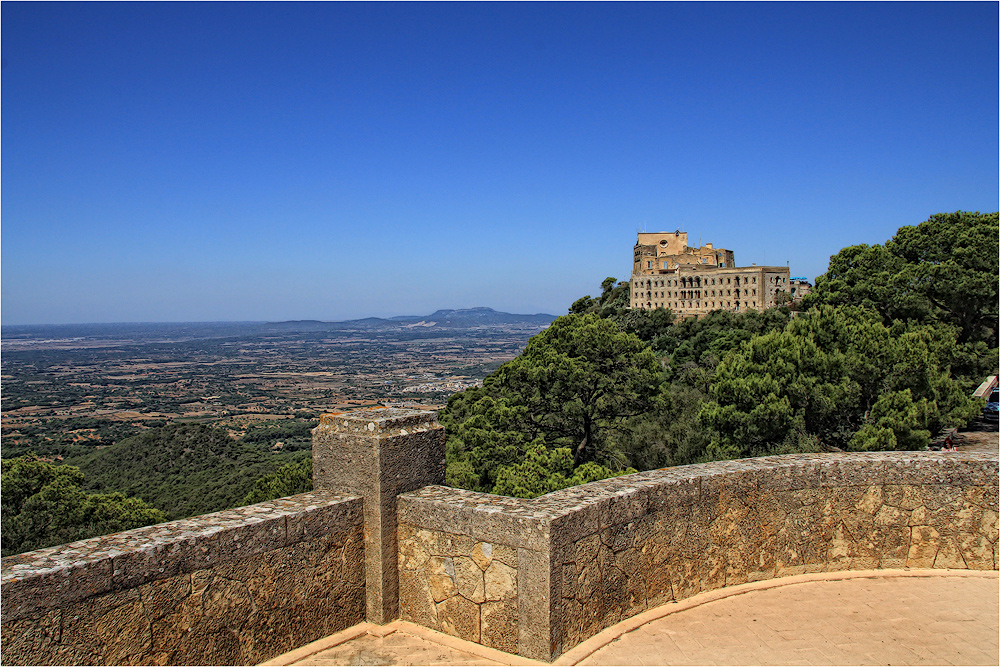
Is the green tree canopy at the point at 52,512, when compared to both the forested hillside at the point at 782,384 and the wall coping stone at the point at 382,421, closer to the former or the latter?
the forested hillside at the point at 782,384

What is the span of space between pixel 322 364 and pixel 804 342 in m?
123

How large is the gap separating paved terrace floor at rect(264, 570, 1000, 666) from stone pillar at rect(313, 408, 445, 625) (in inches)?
10.6

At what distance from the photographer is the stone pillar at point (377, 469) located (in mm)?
4039

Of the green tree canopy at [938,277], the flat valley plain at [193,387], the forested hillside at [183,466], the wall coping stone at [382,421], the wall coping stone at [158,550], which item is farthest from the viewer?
the flat valley plain at [193,387]

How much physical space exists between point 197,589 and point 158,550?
0.30 m

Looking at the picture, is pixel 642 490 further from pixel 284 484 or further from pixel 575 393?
pixel 284 484

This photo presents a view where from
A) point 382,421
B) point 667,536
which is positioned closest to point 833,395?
point 667,536

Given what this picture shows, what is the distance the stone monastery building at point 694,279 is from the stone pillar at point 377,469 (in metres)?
66.6

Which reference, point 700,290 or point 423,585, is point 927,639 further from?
point 700,290

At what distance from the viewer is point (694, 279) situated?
72375 millimetres

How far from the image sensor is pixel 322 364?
130 m

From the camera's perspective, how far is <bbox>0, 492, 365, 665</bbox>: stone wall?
286cm

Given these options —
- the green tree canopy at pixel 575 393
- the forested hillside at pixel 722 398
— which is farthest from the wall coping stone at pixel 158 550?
the green tree canopy at pixel 575 393

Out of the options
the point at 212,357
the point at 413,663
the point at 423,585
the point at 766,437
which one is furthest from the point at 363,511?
the point at 212,357
